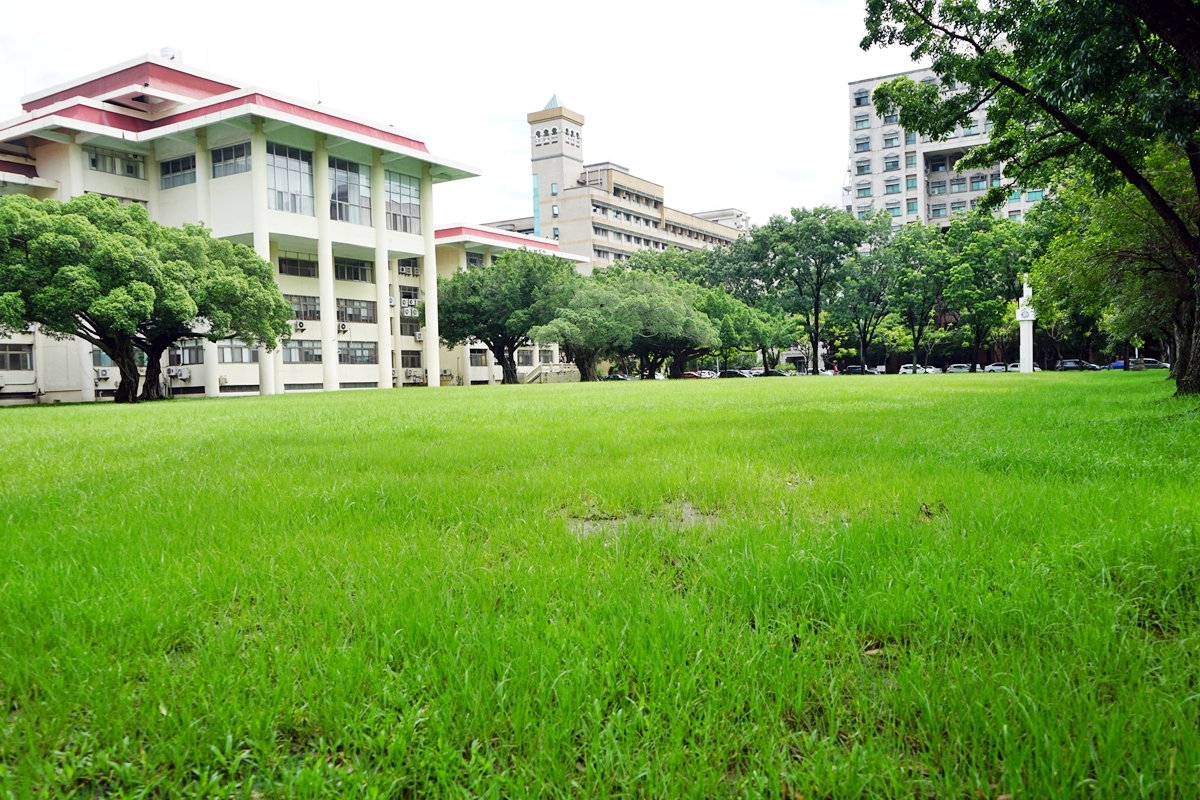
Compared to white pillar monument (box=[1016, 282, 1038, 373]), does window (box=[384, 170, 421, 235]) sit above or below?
above

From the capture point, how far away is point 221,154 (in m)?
42.5

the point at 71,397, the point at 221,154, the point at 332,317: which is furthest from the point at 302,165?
the point at 71,397

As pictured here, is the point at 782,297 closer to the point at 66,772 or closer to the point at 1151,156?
the point at 1151,156

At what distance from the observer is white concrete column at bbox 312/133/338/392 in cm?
4403

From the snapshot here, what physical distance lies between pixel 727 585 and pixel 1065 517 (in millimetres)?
2222

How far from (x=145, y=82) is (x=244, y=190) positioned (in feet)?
33.6

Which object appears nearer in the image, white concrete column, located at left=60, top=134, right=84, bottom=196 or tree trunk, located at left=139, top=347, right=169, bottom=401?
tree trunk, located at left=139, top=347, right=169, bottom=401

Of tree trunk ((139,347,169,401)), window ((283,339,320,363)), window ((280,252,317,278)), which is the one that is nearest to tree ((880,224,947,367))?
window ((280,252,317,278))

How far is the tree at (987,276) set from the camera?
5072cm

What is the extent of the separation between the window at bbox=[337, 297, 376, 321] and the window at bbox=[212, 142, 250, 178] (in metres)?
10.8

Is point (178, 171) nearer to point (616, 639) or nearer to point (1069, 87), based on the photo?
point (1069, 87)

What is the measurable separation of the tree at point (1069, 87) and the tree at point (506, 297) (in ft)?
119

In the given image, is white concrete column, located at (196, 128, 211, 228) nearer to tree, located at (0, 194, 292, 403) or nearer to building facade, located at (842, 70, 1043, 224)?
tree, located at (0, 194, 292, 403)

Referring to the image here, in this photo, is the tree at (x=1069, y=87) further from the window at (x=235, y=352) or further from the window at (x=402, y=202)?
the window at (x=402, y=202)
